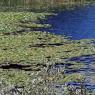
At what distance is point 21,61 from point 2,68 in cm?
147

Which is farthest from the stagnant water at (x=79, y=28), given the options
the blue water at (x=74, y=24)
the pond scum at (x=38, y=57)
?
Answer: the pond scum at (x=38, y=57)

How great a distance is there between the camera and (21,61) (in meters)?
20.2

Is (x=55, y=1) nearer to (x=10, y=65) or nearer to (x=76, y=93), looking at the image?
(x=10, y=65)

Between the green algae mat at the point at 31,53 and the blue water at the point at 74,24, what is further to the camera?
the blue water at the point at 74,24

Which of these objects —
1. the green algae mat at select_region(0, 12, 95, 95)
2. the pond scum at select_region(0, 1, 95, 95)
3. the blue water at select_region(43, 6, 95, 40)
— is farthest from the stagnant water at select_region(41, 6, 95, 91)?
the green algae mat at select_region(0, 12, 95, 95)

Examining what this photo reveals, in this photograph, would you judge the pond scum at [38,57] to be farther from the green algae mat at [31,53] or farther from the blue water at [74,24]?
the blue water at [74,24]

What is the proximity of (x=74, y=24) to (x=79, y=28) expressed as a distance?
3213 millimetres

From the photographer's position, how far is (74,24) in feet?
124

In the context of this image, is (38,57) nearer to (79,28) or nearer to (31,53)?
(31,53)

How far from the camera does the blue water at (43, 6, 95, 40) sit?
31.1 meters

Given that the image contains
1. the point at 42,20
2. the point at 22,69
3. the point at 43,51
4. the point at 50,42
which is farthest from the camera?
the point at 42,20

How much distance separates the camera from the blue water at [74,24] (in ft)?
102

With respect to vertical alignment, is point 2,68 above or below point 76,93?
below

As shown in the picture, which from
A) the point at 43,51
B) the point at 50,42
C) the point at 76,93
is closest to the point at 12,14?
the point at 50,42
